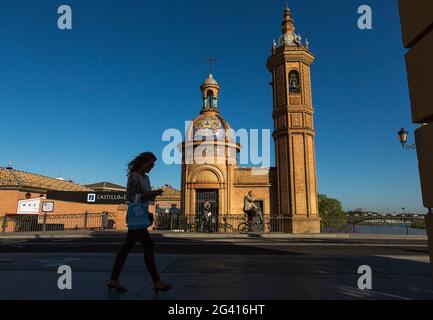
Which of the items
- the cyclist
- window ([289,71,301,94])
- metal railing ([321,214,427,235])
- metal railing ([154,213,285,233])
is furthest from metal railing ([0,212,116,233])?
metal railing ([321,214,427,235])

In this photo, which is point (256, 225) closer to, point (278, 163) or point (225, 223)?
point (225, 223)

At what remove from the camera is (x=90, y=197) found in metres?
27.6

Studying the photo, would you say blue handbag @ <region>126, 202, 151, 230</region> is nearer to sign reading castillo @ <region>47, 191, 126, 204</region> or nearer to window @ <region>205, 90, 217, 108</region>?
sign reading castillo @ <region>47, 191, 126, 204</region>

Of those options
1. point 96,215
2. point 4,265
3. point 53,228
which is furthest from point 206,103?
point 4,265

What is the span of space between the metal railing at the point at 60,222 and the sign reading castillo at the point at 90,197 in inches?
54.5

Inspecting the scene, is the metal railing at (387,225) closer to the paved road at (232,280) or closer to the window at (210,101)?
the paved road at (232,280)

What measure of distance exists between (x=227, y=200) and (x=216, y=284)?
19.0 metres

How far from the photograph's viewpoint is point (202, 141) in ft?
78.6

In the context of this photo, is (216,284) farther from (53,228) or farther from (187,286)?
(53,228)

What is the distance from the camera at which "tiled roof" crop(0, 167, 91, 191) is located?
28.2 meters

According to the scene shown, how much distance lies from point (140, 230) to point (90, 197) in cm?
2652

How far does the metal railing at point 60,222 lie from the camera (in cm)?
2423

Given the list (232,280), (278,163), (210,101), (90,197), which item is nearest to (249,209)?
(278,163)
